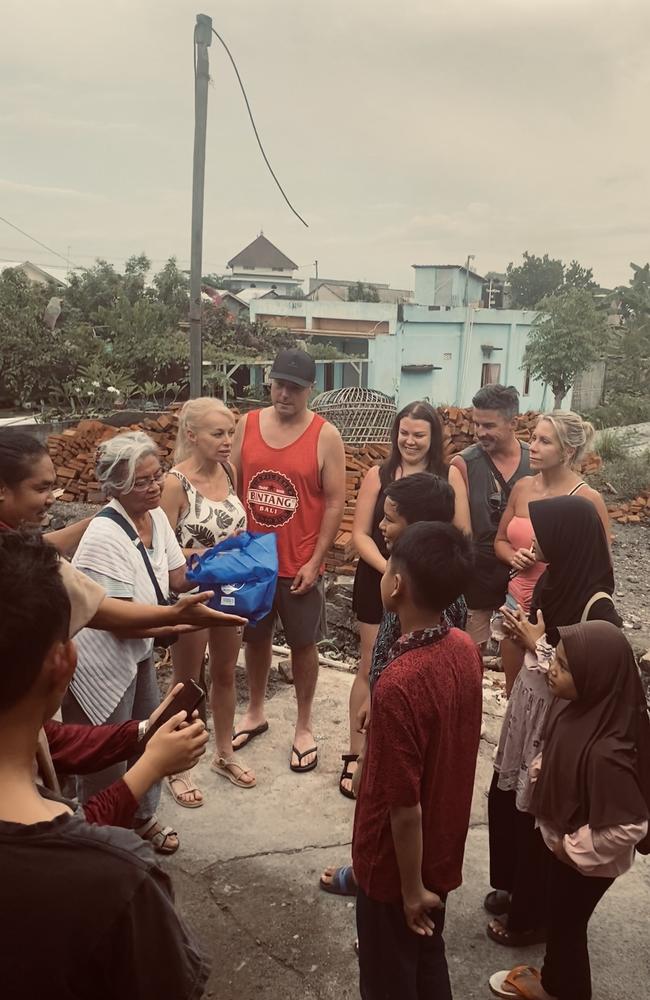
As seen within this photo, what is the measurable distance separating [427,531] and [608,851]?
986mm

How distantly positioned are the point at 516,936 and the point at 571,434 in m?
2.09

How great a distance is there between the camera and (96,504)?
8.65 meters

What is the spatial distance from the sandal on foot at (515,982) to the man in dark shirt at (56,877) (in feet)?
4.75

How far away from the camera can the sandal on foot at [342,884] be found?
8.36 ft

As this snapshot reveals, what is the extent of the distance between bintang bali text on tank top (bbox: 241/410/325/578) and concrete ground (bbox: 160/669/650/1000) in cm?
106

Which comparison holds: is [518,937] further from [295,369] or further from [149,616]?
[295,369]

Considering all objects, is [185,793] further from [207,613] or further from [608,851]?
[608,851]

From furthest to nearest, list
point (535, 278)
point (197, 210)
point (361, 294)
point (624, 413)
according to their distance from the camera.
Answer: point (535, 278) → point (361, 294) → point (624, 413) → point (197, 210)

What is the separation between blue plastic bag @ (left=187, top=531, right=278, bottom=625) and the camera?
2645mm

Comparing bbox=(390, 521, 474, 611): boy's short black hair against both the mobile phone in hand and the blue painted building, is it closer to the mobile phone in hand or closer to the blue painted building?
the mobile phone in hand

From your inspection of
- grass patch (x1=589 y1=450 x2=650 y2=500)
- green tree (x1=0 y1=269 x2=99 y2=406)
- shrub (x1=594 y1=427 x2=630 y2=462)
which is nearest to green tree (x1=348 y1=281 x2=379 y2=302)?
green tree (x1=0 y1=269 x2=99 y2=406)

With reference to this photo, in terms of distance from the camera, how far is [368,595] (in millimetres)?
3162

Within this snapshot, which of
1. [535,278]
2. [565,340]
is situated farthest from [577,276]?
[565,340]

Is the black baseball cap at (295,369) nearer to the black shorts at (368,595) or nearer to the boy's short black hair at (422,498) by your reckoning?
the black shorts at (368,595)
